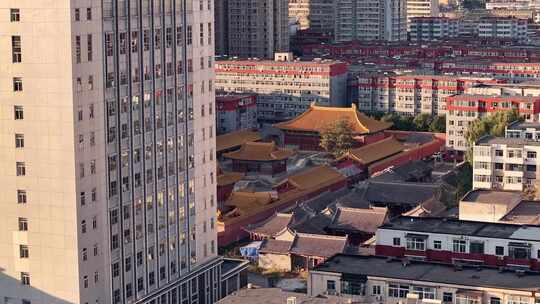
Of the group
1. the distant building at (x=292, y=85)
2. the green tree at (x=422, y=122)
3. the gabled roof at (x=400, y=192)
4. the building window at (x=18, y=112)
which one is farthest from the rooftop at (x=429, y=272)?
the distant building at (x=292, y=85)

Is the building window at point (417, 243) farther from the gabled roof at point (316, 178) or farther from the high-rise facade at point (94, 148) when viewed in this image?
the gabled roof at point (316, 178)

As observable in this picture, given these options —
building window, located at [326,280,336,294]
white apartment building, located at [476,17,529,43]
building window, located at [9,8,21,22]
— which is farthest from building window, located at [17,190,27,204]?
white apartment building, located at [476,17,529,43]

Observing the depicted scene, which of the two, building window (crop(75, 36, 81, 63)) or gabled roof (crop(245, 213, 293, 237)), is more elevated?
building window (crop(75, 36, 81, 63))

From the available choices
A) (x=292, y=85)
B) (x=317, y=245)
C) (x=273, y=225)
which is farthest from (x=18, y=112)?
(x=292, y=85)

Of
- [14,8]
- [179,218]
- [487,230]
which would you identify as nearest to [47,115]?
[14,8]

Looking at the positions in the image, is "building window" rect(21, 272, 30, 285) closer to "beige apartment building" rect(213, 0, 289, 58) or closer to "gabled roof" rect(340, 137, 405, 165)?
"gabled roof" rect(340, 137, 405, 165)
